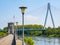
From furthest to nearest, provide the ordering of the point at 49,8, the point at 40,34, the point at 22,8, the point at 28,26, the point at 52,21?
the point at 28,26 < the point at 40,34 < the point at 49,8 < the point at 52,21 < the point at 22,8

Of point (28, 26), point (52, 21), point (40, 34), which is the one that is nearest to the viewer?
point (52, 21)

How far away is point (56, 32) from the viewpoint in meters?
52.1

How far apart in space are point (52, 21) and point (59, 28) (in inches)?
337

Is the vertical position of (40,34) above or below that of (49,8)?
below

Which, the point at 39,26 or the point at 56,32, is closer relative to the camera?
the point at 56,32

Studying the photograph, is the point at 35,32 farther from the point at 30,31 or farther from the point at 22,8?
the point at 22,8

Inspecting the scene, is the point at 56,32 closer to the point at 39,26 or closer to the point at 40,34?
the point at 40,34

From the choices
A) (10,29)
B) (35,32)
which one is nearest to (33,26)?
(35,32)

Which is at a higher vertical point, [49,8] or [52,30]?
[49,8]

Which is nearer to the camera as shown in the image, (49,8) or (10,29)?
(10,29)

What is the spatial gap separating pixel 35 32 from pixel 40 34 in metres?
1.40

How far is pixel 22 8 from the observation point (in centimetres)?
691

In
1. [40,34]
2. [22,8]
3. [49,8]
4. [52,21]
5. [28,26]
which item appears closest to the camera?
[22,8]

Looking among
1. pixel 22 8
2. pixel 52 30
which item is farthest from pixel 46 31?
pixel 22 8
